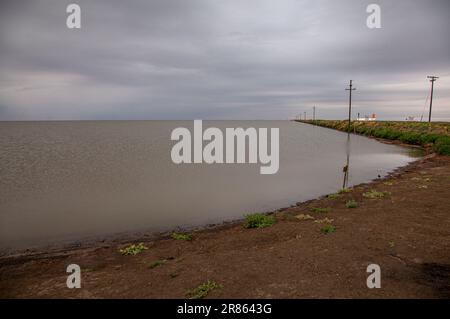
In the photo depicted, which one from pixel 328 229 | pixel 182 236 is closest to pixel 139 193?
pixel 182 236

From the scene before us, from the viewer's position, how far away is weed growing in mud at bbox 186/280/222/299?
6098mm

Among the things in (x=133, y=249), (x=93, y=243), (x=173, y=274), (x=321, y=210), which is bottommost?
(x=93, y=243)

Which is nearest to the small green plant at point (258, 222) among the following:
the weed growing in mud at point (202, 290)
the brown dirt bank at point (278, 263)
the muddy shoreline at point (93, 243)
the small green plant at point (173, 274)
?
the brown dirt bank at point (278, 263)

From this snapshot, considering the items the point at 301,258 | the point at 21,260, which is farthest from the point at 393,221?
the point at 21,260

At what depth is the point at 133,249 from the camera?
9.89 m

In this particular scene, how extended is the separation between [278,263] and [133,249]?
532 cm

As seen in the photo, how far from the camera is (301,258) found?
7.71 m

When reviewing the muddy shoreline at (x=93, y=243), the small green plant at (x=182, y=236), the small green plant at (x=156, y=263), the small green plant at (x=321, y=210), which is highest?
the small green plant at (x=321, y=210)

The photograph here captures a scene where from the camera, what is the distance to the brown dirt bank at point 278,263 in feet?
20.5

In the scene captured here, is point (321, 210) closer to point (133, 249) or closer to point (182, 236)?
point (182, 236)

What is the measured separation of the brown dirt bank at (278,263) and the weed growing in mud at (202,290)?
157 millimetres

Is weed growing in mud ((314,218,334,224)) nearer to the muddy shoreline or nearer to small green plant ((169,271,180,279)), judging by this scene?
the muddy shoreline

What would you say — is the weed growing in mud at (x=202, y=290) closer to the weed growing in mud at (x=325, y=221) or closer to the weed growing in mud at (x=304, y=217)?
the weed growing in mud at (x=325, y=221)
